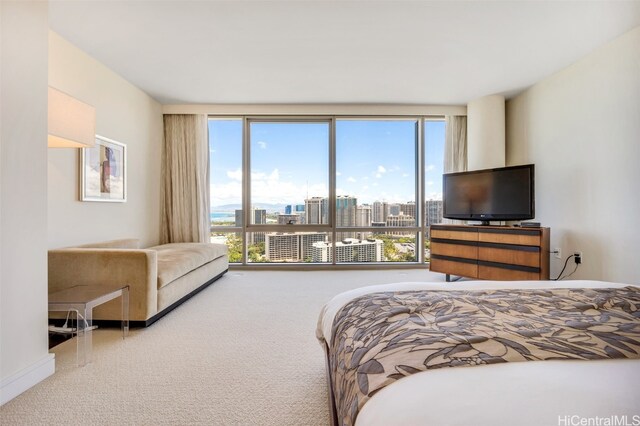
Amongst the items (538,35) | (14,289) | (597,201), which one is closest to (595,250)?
(597,201)

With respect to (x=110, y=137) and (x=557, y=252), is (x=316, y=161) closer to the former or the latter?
(x=110, y=137)

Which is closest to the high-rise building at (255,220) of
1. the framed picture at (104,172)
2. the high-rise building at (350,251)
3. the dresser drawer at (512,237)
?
the high-rise building at (350,251)

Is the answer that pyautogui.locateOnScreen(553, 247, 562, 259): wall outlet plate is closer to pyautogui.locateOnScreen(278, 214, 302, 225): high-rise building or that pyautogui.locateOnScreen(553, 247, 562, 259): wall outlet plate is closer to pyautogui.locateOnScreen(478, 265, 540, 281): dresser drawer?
pyautogui.locateOnScreen(478, 265, 540, 281): dresser drawer

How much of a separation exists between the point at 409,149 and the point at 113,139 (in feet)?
13.1

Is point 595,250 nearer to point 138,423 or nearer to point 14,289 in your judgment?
point 138,423

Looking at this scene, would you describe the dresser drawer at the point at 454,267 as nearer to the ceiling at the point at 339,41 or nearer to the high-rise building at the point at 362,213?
the high-rise building at the point at 362,213

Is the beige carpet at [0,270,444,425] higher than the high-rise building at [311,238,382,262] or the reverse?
the reverse

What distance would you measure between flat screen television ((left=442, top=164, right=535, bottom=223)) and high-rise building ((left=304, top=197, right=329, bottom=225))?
1737mm

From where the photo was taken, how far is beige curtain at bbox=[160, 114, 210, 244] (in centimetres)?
455

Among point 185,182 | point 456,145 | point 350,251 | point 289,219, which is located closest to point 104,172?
point 185,182

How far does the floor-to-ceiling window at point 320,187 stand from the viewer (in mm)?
4734

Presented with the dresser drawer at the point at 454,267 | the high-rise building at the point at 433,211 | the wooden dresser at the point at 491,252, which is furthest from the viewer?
the high-rise building at the point at 433,211

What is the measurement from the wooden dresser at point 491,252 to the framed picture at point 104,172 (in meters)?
3.95

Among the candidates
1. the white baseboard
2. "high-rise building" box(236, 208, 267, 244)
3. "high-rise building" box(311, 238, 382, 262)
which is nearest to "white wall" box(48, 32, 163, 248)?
"high-rise building" box(236, 208, 267, 244)
